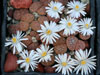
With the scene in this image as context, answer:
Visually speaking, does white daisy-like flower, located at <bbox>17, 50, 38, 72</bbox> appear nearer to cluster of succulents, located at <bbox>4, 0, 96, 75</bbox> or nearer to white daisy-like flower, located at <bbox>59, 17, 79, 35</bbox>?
cluster of succulents, located at <bbox>4, 0, 96, 75</bbox>

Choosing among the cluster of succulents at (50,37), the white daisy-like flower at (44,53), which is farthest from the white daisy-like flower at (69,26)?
the white daisy-like flower at (44,53)

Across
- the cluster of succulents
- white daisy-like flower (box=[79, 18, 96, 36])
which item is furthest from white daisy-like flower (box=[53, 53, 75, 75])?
white daisy-like flower (box=[79, 18, 96, 36])

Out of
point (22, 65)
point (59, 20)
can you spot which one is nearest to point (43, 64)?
point (22, 65)

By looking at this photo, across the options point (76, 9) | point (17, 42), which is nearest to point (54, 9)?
point (76, 9)

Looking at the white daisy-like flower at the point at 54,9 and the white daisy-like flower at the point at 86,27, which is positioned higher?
the white daisy-like flower at the point at 54,9

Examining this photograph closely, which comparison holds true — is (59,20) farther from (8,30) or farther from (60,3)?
(8,30)

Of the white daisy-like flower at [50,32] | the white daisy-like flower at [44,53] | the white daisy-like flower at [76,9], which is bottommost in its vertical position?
the white daisy-like flower at [44,53]

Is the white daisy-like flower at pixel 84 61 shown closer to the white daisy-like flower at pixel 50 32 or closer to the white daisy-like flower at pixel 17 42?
the white daisy-like flower at pixel 50 32
